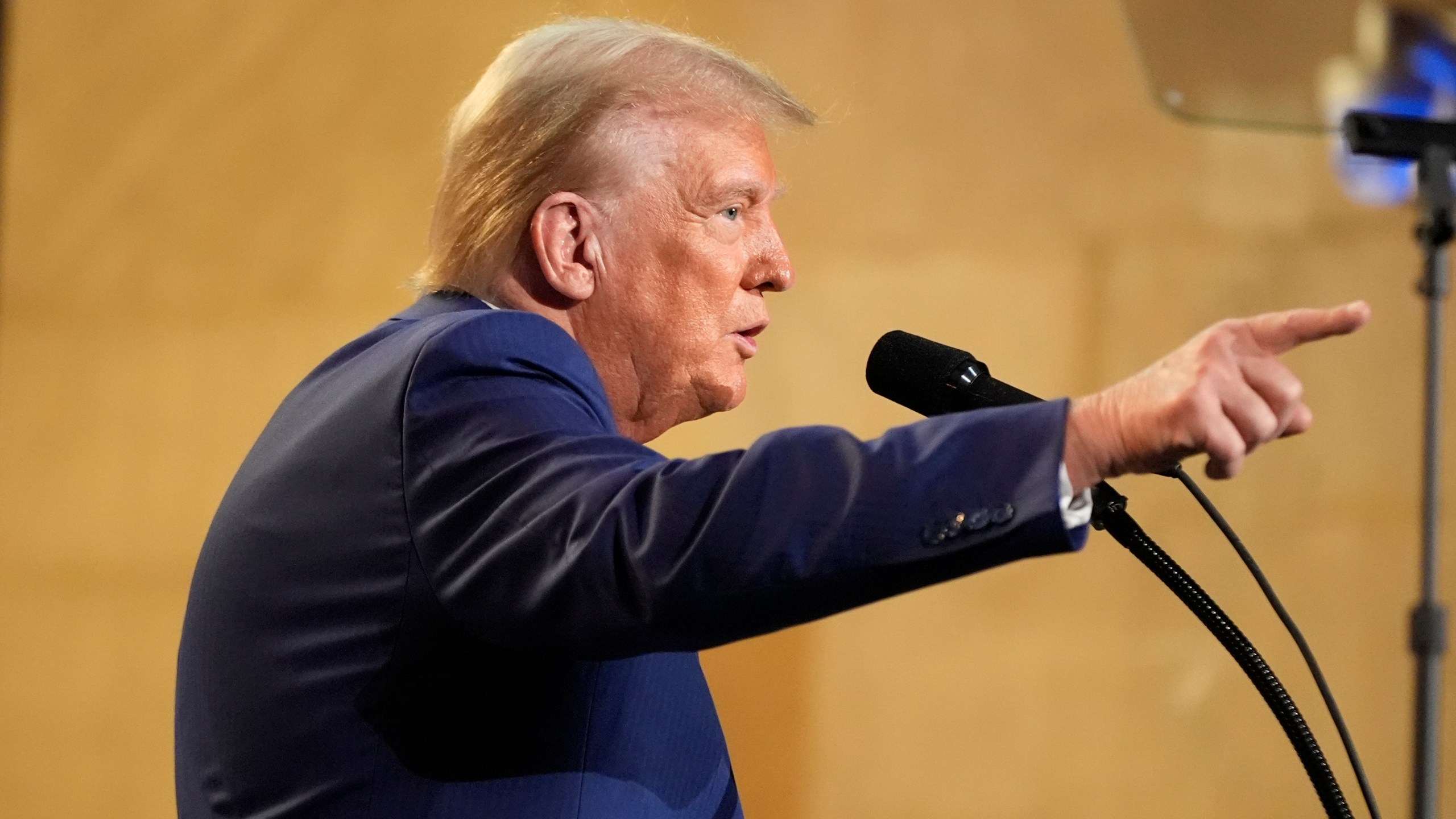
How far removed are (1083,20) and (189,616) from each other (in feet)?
6.41

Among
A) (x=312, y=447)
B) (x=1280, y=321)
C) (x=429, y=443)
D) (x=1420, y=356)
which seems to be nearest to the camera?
(x=1280, y=321)

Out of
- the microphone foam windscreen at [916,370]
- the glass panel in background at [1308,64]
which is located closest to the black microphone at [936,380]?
the microphone foam windscreen at [916,370]

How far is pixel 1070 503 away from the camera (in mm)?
663

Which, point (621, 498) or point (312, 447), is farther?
point (312, 447)

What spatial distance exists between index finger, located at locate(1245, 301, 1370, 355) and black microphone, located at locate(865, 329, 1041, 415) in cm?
29

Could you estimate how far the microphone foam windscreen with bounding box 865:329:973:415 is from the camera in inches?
38.2

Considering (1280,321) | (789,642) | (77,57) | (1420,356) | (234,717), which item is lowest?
(789,642)

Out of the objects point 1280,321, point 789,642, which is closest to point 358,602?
point 1280,321

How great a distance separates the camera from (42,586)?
109 inches

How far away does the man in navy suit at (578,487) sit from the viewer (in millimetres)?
653

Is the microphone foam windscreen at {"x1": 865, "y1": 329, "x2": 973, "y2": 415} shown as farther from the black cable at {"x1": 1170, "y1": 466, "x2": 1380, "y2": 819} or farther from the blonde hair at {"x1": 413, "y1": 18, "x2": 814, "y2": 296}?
the blonde hair at {"x1": 413, "y1": 18, "x2": 814, "y2": 296}

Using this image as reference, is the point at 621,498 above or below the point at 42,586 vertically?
above

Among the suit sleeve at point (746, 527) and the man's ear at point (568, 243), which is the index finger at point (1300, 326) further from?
the man's ear at point (568, 243)

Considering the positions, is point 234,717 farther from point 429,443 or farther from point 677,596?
point 677,596
